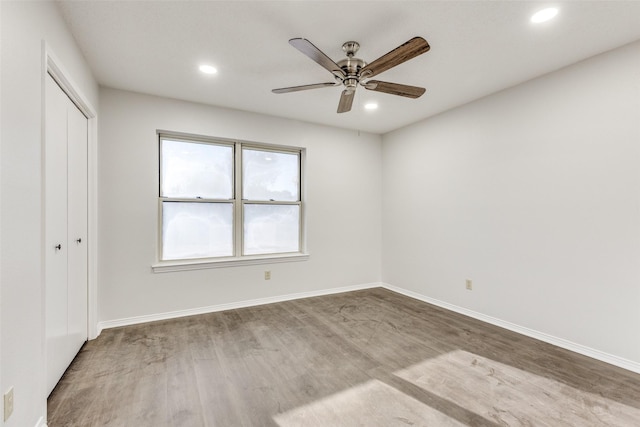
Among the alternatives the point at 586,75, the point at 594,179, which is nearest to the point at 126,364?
the point at 594,179

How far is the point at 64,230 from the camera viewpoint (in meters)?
2.15

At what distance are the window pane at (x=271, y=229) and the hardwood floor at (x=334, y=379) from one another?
1.15 m

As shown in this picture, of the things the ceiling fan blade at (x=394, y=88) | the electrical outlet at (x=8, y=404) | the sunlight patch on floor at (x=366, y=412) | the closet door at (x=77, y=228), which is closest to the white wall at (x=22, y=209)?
the electrical outlet at (x=8, y=404)

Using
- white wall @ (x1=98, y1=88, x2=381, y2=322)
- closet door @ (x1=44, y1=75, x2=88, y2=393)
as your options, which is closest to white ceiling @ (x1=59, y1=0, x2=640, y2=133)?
white wall @ (x1=98, y1=88, x2=381, y2=322)

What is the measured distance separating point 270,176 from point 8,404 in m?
3.24

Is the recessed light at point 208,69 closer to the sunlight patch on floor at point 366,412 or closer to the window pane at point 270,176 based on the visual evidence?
the window pane at point 270,176

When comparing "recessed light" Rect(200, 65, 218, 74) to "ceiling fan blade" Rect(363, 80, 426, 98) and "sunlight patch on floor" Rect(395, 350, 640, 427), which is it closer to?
"ceiling fan blade" Rect(363, 80, 426, 98)

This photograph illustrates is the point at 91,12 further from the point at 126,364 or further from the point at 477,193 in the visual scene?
the point at 477,193

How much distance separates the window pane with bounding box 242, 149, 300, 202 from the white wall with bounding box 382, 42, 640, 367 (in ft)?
6.09

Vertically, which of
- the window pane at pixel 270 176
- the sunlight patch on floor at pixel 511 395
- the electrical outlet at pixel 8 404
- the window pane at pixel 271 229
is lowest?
the sunlight patch on floor at pixel 511 395

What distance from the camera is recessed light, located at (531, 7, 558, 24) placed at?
75.9 inches

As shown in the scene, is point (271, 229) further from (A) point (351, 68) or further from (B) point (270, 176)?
(A) point (351, 68)

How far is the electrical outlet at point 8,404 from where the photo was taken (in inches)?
48.9

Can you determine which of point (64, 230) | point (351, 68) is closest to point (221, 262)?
point (64, 230)
